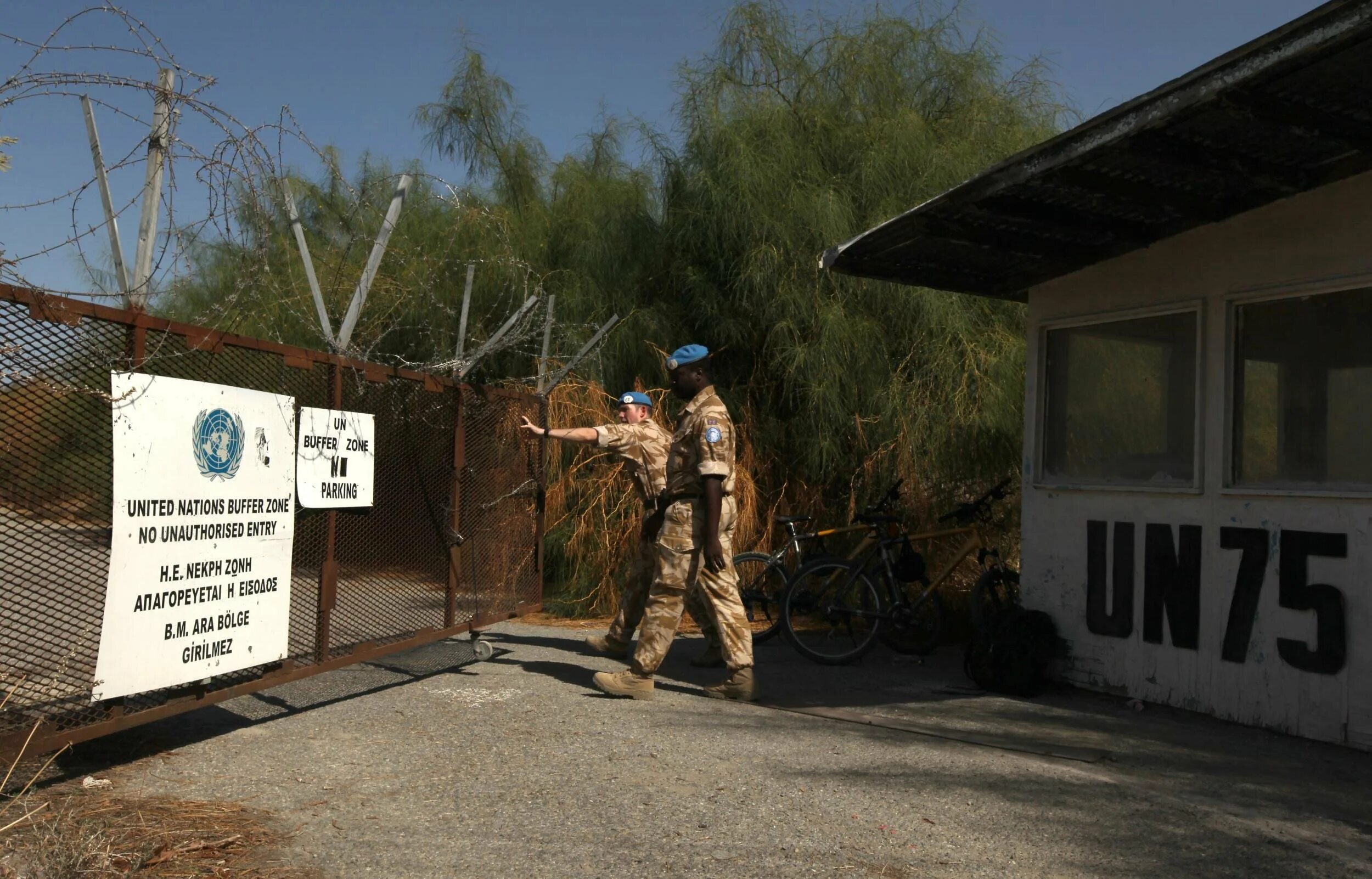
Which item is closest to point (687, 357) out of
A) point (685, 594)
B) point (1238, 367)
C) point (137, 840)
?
point (685, 594)

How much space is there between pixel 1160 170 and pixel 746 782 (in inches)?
156

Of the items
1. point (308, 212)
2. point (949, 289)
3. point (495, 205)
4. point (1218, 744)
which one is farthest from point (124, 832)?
point (308, 212)

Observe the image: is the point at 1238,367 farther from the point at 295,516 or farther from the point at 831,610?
the point at 295,516

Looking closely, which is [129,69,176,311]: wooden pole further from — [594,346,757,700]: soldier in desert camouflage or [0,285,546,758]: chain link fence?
[594,346,757,700]: soldier in desert camouflage

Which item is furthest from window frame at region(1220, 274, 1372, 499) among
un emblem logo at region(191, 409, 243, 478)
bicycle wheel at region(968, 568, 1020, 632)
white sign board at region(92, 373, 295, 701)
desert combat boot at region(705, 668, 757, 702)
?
un emblem logo at region(191, 409, 243, 478)

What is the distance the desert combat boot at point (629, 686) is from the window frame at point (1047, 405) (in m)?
2.99

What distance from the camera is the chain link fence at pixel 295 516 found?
404 centimetres

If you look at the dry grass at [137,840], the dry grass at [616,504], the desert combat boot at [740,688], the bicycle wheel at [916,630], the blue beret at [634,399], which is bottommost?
the dry grass at [137,840]

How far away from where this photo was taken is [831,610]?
8.45 meters

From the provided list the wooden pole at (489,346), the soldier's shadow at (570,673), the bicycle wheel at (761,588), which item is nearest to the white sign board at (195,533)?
the wooden pole at (489,346)

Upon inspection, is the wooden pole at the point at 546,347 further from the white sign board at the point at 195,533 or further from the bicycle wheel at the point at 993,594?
the bicycle wheel at the point at 993,594

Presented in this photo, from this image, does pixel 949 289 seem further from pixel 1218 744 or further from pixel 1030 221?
pixel 1218 744

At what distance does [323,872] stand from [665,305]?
828cm

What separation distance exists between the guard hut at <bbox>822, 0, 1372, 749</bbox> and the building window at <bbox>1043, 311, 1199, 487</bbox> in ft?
0.05
